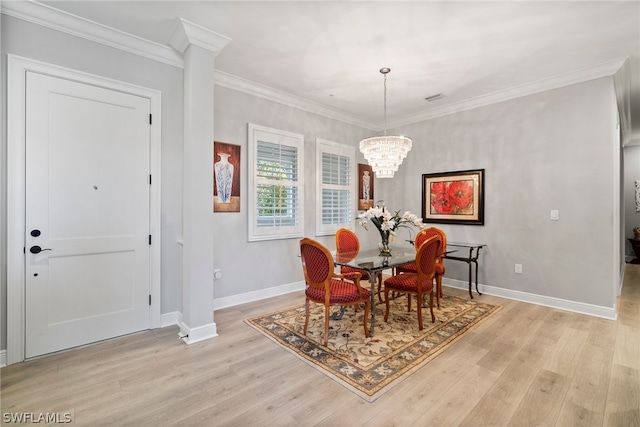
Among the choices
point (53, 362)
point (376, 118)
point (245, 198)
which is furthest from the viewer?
point (376, 118)

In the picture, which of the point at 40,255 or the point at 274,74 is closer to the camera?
the point at 40,255

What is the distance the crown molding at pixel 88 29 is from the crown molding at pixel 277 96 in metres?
0.59

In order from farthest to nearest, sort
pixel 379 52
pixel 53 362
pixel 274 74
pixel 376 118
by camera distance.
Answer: pixel 376 118, pixel 274 74, pixel 379 52, pixel 53 362

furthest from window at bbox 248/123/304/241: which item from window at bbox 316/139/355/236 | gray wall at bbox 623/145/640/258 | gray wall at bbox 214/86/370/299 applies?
gray wall at bbox 623/145/640/258

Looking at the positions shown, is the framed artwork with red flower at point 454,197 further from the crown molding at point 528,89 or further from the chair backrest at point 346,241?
the chair backrest at point 346,241

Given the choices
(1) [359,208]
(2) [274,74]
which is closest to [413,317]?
(1) [359,208]

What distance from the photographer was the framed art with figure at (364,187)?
5551 millimetres

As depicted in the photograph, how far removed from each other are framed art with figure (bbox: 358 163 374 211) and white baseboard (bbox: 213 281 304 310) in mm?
1941

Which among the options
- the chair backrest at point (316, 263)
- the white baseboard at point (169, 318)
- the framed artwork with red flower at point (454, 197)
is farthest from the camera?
the framed artwork with red flower at point (454, 197)

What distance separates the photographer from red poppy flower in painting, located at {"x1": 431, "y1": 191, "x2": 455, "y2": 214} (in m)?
4.82

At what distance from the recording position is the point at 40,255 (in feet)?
8.25

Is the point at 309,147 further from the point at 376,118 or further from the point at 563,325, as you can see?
the point at 563,325

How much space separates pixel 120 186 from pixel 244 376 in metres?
2.15

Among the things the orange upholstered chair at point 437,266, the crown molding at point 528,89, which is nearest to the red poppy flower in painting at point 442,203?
the orange upholstered chair at point 437,266
